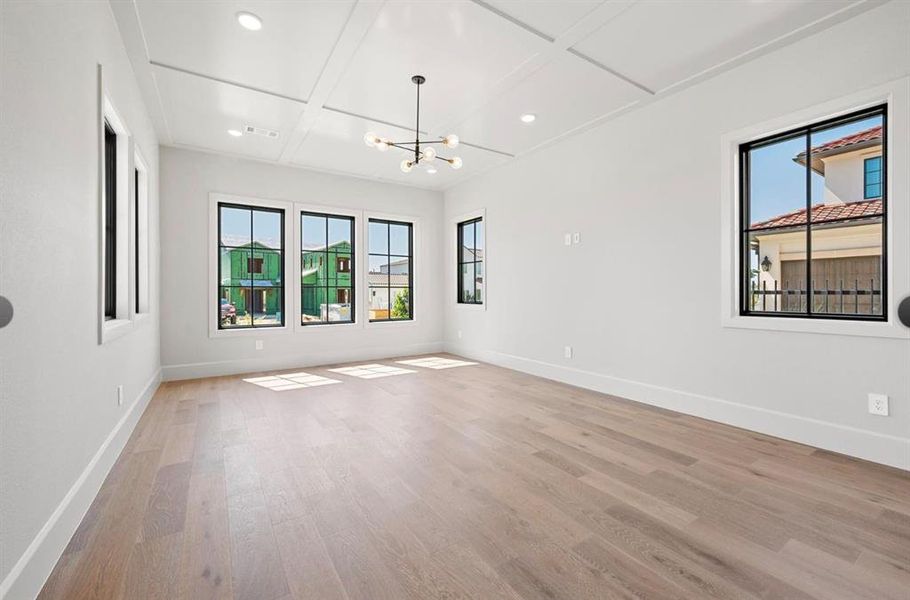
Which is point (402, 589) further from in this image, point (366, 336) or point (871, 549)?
point (366, 336)

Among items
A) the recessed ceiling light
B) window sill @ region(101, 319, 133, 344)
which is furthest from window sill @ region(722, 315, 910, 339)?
window sill @ region(101, 319, 133, 344)

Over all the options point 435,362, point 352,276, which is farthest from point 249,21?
point 435,362

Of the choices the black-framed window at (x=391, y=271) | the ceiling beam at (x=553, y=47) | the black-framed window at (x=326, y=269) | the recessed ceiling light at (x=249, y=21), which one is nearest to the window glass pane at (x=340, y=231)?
the black-framed window at (x=326, y=269)

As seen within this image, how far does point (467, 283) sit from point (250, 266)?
3203 millimetres

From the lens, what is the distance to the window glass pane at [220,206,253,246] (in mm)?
5324

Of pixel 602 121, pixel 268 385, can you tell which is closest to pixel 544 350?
pixel 602 121

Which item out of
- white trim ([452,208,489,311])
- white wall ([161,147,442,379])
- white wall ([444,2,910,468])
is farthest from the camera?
white trim ([452,208,489,311])

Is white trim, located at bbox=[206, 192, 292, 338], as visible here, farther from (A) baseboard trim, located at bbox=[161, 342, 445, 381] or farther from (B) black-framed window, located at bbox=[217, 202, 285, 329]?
(A) baseboard trim, located at bbox=[161, 342, 445, 381]

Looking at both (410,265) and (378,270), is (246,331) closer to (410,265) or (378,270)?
(378,270)

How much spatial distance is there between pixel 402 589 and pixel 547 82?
3.59 m

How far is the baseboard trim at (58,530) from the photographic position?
52.2 inches

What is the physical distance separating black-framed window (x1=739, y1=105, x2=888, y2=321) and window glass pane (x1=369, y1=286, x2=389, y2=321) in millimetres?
4760

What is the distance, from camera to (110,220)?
2.97 meters

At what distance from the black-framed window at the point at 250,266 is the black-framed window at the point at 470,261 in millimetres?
2742
